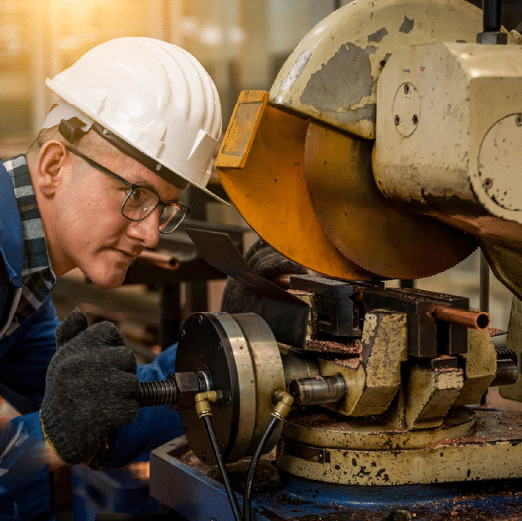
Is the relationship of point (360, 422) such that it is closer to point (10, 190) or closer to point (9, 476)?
point (9, 476)

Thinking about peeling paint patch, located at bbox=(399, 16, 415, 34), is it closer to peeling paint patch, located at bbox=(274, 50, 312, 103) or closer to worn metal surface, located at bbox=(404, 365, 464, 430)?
peeling paint patch, located at bbox=(274, 50, 312, 103)

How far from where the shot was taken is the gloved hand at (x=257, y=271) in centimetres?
164

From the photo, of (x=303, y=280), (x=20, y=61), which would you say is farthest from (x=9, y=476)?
(x=20, y=61)

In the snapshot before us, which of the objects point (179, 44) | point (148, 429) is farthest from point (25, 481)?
point (179, 44)

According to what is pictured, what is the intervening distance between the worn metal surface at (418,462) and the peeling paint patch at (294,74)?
524 mm

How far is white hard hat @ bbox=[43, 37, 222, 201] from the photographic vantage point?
1.39 m

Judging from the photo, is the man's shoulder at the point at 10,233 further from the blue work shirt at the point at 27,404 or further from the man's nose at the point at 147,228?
the man's nose at the point at 147,228

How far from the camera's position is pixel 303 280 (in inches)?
45.5

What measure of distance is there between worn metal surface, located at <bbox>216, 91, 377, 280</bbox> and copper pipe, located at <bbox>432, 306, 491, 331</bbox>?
0.22 m

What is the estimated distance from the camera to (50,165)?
145 centimetres

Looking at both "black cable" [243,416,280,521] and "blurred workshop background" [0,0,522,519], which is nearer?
"black cable" [243,416,280,521]

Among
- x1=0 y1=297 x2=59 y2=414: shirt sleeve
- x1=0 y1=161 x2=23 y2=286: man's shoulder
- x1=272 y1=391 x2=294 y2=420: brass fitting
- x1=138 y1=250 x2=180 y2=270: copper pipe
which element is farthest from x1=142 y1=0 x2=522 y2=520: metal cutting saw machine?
x1=138 y1=250 x2=180 y2=270: copper pipe

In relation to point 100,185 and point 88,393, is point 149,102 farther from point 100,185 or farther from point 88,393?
point 88,393

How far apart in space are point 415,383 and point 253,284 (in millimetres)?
291
